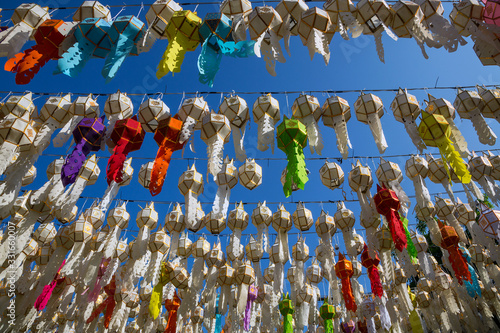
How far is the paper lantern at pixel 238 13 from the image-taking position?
4.04 m

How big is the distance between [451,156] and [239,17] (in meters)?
3.95

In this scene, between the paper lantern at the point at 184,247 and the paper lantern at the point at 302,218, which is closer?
the paper lantern at the point at 302,218

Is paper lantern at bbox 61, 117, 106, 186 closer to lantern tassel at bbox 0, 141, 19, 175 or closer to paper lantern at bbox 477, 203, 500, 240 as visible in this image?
lantern tassel at bbox 0, 141, 19, 175

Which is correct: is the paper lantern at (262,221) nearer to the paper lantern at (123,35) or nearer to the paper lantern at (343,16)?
the paper lantern at (343,16)

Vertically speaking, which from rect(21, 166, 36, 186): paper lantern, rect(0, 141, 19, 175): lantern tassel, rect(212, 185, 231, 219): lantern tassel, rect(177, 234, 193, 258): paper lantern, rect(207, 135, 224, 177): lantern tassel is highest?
rect(207, 135, 224, 177): lantern tassel

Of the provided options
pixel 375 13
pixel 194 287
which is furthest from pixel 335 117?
pixel 194 287

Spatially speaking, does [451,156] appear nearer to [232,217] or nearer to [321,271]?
[232,217]

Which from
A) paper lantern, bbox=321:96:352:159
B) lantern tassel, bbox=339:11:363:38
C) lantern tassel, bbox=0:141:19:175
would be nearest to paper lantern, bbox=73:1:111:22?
lantern tassel, bbox=0:141:19:175

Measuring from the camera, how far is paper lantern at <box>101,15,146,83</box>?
4.02 metres

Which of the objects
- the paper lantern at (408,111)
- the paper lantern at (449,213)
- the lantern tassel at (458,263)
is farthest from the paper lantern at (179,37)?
the lantern tassel at (458,263)

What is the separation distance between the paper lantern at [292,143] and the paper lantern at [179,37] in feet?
6.10

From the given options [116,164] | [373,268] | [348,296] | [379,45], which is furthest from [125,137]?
[373,268]

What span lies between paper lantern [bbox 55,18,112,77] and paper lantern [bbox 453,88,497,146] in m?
5.89

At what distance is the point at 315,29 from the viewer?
13.3 feet
